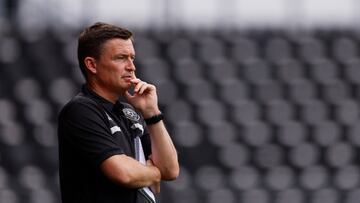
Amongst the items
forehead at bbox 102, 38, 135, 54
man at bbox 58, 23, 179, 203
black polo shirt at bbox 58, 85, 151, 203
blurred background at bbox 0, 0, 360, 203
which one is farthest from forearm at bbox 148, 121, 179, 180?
blurred background at bbox 0, 0, 360, 203

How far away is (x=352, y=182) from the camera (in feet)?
38.3

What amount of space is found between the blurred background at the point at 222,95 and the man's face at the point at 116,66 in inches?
268

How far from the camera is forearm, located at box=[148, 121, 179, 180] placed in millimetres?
4027

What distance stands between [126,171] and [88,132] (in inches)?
7.9

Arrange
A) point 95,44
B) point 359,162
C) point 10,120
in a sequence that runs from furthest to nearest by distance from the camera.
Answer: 1. point 359,162
2. point 10,120
3. point 95,44

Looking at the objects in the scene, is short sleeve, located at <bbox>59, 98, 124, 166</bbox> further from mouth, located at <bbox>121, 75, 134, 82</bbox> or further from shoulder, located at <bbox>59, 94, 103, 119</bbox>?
mouth, located at <bbox>121, 75, 134, 82</bbox>

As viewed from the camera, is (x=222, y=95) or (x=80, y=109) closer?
(x=80, y=109)

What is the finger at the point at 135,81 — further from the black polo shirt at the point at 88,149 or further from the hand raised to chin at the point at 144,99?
the black polo shirt at the point at 88,149

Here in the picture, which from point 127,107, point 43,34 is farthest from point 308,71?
point 127,107

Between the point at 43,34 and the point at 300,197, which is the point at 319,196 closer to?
the point at 300,197

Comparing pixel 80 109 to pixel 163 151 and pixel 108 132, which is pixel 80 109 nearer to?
pixel 108 132

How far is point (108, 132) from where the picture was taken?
158 inches

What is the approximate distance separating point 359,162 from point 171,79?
2.21 meters

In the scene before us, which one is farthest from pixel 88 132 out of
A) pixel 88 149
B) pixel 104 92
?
pixel 104 92
